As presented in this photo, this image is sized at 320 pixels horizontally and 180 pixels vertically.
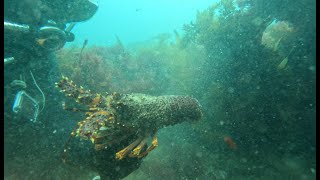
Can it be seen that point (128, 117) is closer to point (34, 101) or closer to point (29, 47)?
point (34, 101)

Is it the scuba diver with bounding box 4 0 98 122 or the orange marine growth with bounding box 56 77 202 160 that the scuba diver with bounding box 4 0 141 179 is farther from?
the orange marine growth with bounding box 56 77 202 160

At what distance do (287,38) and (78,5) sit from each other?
5.77 meters

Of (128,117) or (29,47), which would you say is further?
(29,47)

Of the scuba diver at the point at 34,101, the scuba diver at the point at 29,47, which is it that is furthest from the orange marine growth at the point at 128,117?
the scuba diver at the point at 29,47

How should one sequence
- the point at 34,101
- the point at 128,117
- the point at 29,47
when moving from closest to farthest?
the point at 128,117 → the point at 34,101 → the point at 29,47

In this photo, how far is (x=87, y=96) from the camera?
14.8ft

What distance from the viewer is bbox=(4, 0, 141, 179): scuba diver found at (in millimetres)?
4805

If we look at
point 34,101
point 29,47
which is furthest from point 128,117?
point 29,47

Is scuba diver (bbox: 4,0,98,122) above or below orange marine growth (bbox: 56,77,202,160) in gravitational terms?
above

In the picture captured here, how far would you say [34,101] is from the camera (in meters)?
5.30

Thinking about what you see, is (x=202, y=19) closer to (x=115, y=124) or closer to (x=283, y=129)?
(x=283, y=129)

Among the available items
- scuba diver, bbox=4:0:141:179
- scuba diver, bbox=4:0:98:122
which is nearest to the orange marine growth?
scuba diver, bbox=4:0:141:179
